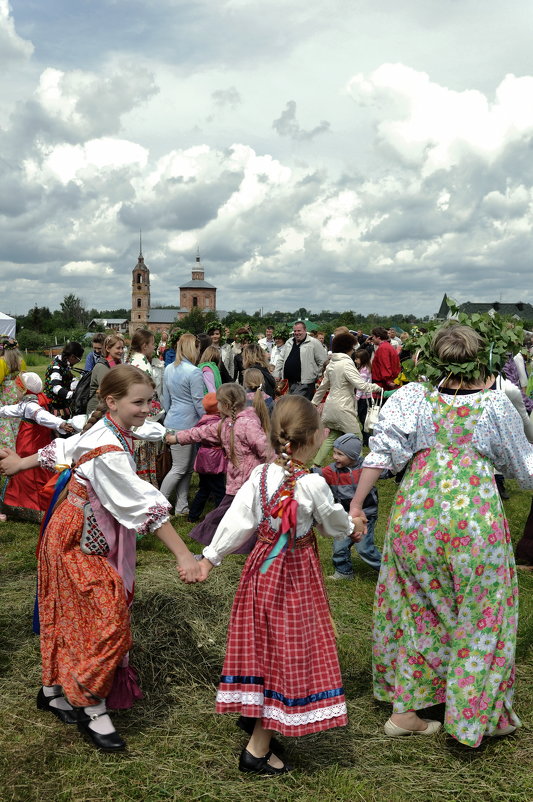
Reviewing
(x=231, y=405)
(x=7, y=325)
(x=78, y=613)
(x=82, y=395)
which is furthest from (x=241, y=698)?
(x=7, y=325)

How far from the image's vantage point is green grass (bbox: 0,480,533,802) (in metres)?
3.08

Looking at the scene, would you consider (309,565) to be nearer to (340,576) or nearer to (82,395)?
(340,576)

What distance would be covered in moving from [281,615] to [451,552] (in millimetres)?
871

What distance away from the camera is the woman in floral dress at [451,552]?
3.32 m

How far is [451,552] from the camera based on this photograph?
333 centimetres

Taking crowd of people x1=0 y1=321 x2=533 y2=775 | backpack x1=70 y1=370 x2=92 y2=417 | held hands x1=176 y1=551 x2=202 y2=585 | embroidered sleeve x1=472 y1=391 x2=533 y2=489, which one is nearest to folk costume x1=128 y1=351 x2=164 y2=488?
backpack x1=70 y1=370 x2=92 y2=417

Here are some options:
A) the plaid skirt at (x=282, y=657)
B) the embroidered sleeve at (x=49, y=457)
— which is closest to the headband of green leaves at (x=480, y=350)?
the plaid skirt at (x=282, y=657)

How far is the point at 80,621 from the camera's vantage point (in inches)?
132

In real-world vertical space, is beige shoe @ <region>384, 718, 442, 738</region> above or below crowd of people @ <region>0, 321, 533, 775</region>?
below

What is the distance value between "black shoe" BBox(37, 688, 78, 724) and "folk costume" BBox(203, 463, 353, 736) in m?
0.90

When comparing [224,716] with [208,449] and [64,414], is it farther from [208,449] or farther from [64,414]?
[64,414]

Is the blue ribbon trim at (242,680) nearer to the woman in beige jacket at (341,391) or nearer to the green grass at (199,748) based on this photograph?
the green grass at (199,748)

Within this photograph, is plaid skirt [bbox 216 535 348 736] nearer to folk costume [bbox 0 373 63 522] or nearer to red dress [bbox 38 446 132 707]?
red dress [bbox 38 446 132 707]

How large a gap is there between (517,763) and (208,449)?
412 cm
